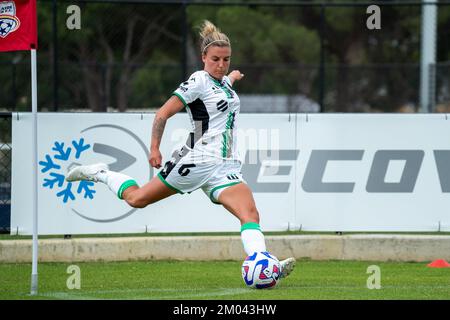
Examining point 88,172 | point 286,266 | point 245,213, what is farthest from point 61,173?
point 286,266

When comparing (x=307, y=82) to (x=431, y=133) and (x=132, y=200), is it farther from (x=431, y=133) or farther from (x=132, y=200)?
(x=132, y=200)

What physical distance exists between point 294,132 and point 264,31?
23.7 m

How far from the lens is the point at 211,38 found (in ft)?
30.4

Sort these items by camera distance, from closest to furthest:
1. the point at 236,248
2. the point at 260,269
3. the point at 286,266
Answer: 1. the point at 260,269
2. the point at 286,266
3. the point at 236,248

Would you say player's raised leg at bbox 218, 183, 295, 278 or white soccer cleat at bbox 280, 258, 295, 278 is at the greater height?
player's raised leg at bbox 218, 183, 295, 278

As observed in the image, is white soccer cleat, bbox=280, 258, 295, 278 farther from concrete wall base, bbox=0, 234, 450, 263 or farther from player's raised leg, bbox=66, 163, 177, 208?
concrete wall base, bbox=0, 234, 450, 263

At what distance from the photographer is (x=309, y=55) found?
1387 inches

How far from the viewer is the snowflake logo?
38.9 feet

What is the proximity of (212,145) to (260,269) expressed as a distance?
4.03 ft

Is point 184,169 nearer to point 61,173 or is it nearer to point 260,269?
point 260,269

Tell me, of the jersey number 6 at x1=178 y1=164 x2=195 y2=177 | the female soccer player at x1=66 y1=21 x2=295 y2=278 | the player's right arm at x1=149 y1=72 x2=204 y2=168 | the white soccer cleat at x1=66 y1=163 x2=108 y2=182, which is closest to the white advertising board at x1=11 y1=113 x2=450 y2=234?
the white soccer cleat at x1=66 y1=163 x2=108 y2=182

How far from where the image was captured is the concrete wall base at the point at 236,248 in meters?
11.9
